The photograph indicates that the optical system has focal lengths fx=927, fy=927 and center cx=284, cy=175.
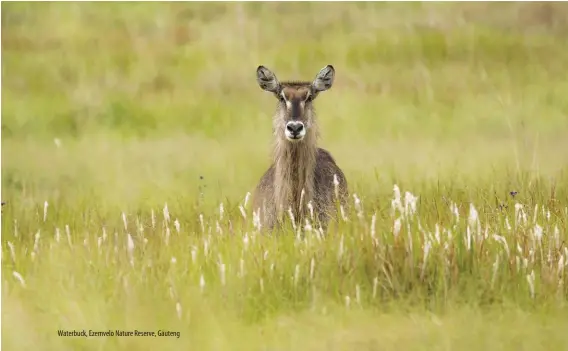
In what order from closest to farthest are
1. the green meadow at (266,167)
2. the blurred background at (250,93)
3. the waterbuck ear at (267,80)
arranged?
the green meadow at (266,167) < the waterbuck ear at (267,80) < the blurred background at (250,93)

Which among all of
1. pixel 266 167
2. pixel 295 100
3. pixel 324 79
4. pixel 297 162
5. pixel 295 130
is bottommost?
pixel 266 167

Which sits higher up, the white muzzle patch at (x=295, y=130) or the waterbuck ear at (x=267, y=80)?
the waterbuck ear at (x=267, y=80)

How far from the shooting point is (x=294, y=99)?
9.88m

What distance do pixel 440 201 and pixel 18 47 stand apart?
8.76 meters

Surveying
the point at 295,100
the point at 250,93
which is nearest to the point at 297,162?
the point at 295,100

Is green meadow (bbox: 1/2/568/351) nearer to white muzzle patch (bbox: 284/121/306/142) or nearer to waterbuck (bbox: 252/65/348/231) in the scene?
waterbuck (bbox: 252/65/348/231)

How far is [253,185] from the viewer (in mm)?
11734

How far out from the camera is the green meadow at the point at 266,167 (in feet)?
24.0

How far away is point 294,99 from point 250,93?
17.5ft

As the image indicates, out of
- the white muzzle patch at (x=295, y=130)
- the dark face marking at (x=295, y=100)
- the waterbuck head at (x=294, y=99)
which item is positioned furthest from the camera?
the dark face marking at (x=295, y=100)

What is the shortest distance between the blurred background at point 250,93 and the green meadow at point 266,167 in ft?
0.14

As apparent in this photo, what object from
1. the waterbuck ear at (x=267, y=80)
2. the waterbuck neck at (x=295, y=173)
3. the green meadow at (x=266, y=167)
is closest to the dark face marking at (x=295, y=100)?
the waterbuck ear at (x=267, y=80)

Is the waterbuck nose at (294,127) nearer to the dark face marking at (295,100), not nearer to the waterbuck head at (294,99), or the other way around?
the waterbuck head at (294,99)

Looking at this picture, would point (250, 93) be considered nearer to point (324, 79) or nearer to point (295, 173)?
point (324, 79)
